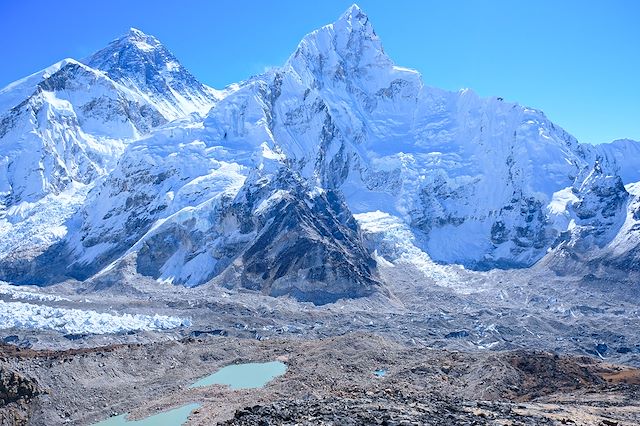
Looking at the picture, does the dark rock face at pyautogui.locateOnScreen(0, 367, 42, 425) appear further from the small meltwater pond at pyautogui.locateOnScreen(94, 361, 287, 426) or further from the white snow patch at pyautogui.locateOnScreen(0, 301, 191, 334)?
the white snow patch at pyautogui.locateOnScreen(0, 301, 191, 334)

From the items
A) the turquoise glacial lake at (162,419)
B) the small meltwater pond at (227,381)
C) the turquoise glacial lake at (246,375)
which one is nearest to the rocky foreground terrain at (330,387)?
the turquoise glacial lake at (162,419)

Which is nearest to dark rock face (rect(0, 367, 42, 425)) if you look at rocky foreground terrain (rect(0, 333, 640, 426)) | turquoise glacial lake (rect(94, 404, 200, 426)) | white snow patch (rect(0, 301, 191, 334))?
rocky foreground terrain (rect(0, 333, 640, 426))

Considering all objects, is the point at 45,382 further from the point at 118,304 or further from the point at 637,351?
the point at 637,351

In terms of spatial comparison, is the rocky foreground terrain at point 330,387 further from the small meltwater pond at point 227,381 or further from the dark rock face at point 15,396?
the small meltwater pond at point 227,381

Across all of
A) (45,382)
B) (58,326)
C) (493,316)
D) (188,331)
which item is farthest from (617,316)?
(45,382)

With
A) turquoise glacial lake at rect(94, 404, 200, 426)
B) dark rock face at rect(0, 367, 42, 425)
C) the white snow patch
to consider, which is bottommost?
turquoise glacial lake at rect(94, 404, 200, 426)

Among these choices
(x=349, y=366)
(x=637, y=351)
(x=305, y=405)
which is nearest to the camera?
(x=305, y=405)
